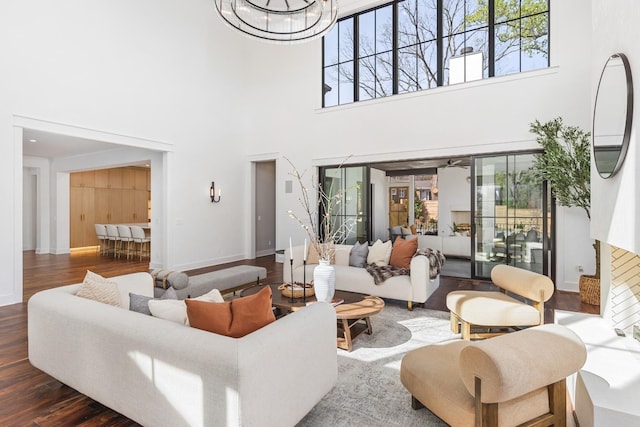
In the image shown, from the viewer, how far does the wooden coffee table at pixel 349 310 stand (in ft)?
9.84

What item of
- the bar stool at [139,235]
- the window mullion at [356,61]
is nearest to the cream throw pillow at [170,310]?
the window mullion at [356,61]

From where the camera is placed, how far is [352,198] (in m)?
7.24

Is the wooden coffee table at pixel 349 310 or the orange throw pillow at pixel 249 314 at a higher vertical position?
the orange throw pillow at pixel 249 314

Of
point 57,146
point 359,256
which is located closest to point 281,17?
point 359,256

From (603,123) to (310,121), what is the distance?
5.76 meters

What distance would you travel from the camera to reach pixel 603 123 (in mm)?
2393

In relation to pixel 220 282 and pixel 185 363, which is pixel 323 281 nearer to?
pixel 185 363

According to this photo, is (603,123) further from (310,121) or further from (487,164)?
(310,121)

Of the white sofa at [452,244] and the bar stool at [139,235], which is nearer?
the white sofa at [452,244]

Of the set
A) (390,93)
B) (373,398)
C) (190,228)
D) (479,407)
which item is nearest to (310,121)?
(390,93)

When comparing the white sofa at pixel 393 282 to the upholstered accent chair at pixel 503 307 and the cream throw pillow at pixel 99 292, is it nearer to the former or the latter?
the upholstered accent chair at pixel 503 307

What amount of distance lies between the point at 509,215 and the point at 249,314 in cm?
520

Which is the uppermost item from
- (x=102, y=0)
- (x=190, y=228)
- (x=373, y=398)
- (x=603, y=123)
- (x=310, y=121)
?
(x=102, y=0)

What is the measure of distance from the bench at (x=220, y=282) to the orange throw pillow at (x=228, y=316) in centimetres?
238
